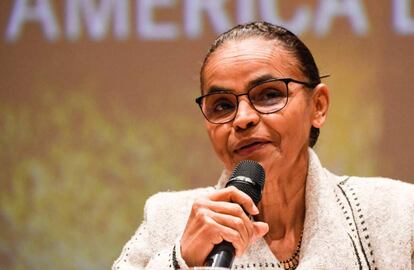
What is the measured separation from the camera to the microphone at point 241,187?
106 centimetres

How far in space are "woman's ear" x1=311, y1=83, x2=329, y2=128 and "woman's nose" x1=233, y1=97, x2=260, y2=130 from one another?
0.22m

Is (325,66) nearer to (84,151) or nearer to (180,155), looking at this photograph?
(180,155)

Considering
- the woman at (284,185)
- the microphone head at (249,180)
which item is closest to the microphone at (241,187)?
the microphone head at (249,180)

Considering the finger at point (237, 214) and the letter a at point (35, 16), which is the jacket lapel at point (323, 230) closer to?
the finger at point (237, 214)

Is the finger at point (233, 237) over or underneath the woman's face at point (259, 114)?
underneath

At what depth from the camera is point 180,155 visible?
8.38ft

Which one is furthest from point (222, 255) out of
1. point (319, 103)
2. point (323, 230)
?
point (319, 103)

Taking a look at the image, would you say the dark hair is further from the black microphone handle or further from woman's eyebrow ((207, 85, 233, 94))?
the black microphone handle

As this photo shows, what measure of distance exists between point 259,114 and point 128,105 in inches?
46.6

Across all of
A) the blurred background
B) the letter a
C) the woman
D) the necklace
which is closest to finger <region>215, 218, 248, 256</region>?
the woman

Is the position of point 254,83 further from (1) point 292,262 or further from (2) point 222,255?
(2) point 222,255

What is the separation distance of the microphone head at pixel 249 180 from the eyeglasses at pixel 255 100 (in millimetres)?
236

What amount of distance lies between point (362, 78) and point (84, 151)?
101 cm

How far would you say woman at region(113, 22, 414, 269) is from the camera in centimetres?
149
